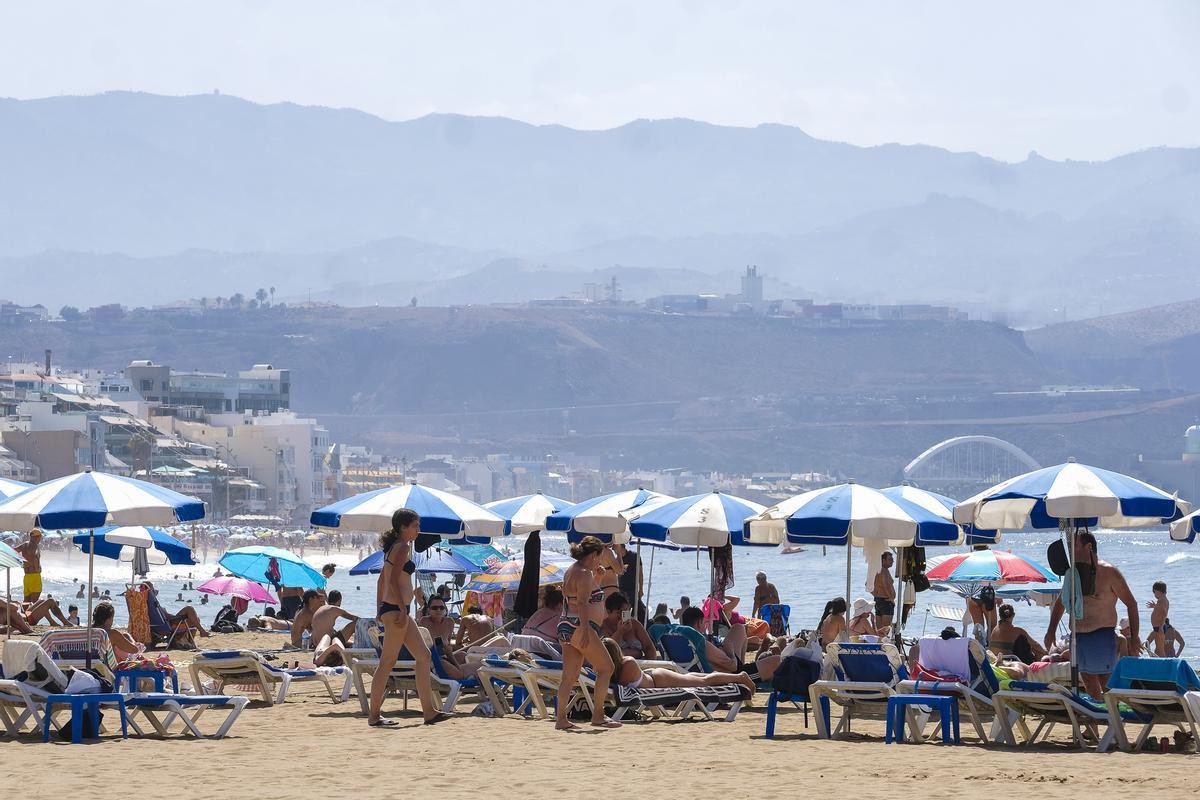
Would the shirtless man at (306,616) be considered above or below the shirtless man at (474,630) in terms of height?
below

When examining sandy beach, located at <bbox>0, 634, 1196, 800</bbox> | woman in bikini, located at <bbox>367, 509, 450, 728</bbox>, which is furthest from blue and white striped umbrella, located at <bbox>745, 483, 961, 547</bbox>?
woman in bikini, located at <bbox>367, 509, 450, 728</bbox>

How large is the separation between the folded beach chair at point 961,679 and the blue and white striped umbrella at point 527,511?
712cm

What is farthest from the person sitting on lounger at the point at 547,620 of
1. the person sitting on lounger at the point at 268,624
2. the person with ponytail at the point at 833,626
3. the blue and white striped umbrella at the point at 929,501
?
the person sitting on lounger at the point at 268,624

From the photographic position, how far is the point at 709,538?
15.1 meters

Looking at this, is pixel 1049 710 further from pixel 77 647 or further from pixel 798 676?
pixel 77 647

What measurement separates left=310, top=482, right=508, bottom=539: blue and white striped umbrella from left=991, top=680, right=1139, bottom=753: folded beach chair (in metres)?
5.51

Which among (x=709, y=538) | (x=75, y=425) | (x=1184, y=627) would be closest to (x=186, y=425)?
(x=75, y=425)

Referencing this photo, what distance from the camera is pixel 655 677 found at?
1066 cm

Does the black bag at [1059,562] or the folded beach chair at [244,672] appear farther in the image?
the folded beach chair at [244,672]

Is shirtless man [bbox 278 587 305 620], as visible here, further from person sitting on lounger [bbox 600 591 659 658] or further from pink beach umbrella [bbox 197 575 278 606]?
person sitting on lounger [bbox 600 591 659 658]

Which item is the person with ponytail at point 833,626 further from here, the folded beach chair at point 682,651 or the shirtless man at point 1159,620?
the shirtless man at point 1159,620

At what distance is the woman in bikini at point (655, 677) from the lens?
10430mm

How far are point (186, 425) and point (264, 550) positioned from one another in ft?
352

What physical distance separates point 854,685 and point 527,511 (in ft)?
28.1
